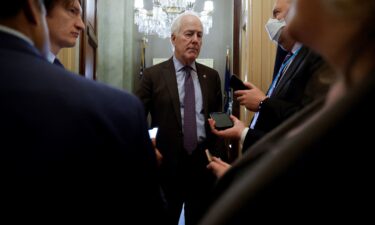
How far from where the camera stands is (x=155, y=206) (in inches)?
31.7

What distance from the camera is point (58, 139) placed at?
646mm

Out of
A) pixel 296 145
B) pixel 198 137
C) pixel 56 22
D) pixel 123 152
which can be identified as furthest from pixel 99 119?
pixel 198 137

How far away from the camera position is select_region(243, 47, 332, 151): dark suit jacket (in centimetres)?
138

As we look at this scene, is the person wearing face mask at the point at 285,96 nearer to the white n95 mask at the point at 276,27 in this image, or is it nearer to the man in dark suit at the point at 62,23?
the white n95 mask at the point at 276,27

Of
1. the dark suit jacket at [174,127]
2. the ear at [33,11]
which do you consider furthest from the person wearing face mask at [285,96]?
the ear at [33,11]

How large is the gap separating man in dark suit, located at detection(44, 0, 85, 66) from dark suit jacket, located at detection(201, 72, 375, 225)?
1306mm

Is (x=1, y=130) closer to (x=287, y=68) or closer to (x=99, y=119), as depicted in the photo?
(x=99, y=119)

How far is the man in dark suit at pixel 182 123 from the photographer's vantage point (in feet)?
7.39

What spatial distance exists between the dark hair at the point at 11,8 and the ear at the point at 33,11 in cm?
1

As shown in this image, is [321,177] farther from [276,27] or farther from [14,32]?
[276,27]

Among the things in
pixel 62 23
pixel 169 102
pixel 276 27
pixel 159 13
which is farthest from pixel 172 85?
pixel 159 13

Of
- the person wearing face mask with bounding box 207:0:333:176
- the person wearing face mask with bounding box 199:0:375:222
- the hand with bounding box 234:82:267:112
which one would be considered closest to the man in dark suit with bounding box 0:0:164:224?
the person wearing face mask with bounding box 199:0:375:222

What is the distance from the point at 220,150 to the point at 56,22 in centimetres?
138

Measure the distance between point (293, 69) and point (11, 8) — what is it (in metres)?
1.07
